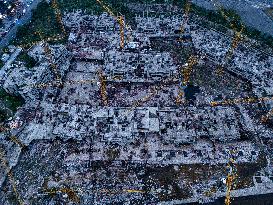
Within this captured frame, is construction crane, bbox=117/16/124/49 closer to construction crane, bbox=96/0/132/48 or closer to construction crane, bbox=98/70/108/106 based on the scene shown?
construction crane, bbox=96/0/132/48

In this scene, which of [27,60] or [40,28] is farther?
[40,28]

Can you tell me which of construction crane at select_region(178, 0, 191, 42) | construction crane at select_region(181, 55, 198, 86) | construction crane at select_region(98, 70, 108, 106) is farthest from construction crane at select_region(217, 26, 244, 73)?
construction crane at select_region(98, 70, 108, 106)

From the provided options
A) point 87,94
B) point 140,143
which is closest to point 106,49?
point 87,94

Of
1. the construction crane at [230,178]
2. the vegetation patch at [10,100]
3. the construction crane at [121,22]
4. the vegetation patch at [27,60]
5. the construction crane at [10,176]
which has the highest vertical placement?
the construction crane at [121,22]

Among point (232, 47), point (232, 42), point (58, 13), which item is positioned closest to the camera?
point (232, 47)

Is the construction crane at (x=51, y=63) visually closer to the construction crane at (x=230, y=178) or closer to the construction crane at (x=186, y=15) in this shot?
the construction crane at (x=186, y=15)

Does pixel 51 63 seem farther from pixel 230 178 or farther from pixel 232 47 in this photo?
pixel 230 178

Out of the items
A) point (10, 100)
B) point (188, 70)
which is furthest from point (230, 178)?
point (10, 100)

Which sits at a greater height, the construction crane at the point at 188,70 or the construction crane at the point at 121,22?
the construction crane at the point at 121,22

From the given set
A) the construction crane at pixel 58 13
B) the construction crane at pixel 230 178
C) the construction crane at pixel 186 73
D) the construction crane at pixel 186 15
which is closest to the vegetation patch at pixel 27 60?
the construction crane at pixel 58 13

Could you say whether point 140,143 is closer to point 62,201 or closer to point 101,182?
point 101,182

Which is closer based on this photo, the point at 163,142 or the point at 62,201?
the point at 62,201
